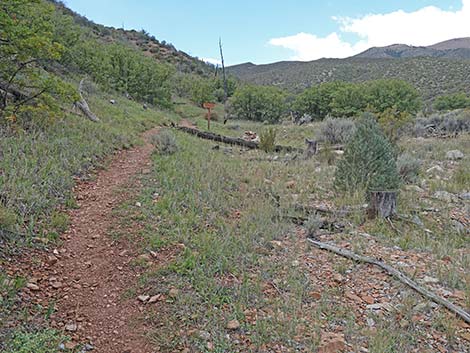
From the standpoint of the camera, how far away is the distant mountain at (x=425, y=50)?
53925 mm

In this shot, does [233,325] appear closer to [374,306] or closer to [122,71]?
[374,306]

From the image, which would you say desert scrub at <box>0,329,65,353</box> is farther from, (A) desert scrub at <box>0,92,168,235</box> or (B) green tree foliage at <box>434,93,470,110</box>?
(B) green tree foliage at <box>434,93,470,110</box>

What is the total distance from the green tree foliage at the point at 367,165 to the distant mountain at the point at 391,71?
80.0 ft

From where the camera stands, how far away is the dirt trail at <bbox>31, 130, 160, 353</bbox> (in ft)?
8.65

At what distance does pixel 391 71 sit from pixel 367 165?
33.8 m

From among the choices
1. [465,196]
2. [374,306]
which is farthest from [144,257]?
[465,196]

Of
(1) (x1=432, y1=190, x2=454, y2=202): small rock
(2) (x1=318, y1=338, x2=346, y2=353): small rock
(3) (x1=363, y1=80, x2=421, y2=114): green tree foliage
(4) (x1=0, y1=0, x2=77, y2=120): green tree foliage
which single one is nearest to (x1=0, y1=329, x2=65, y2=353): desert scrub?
(2) (x1=318, y1=338, x2=346, y2=353): small rock

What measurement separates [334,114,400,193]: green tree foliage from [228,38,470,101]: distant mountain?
24.4 metres

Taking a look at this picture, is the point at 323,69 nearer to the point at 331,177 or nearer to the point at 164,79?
the point at 164,79

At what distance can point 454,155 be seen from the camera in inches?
365

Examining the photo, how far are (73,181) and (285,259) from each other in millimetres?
3196

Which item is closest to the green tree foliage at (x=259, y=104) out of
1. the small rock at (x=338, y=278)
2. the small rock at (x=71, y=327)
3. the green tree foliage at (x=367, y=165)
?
the green tree foliage at (x=367, y=165)

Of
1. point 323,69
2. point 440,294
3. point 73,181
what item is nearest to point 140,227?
point 73,181

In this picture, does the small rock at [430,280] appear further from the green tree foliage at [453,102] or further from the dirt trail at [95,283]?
the green tree foliage at [453,102]
